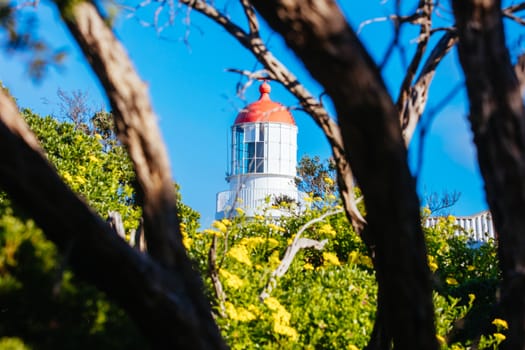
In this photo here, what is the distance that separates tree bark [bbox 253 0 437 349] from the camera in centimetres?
219

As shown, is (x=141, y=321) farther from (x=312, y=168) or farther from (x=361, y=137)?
(x=312, y=168)

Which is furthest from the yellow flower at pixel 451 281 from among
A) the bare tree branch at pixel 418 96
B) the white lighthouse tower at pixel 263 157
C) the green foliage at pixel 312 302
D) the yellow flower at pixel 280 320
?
the white lighthouse tower at pixel 263 157

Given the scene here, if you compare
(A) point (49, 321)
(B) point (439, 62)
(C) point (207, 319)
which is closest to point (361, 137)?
(C) point (207, 319)

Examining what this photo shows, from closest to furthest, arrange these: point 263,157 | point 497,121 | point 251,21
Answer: point 497,121 < point 251,21 < point 263,157

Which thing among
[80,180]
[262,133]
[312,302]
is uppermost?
[262,133]

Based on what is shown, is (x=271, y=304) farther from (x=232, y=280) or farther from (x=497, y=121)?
(x=497, y=121)

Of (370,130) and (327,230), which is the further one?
(327,230)

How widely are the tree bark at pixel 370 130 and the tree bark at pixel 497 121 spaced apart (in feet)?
0.97

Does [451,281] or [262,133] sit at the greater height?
[262,133]

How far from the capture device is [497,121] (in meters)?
2.32

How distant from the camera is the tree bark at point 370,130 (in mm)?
2193

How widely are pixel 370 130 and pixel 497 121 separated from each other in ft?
1.59

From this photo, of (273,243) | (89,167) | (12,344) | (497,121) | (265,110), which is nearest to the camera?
(497,121)

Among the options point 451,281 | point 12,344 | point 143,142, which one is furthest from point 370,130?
point 451,281
